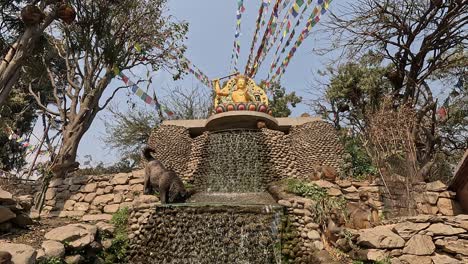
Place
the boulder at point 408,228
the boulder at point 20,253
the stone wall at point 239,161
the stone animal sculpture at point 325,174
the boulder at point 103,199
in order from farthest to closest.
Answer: the stone wall at point 239,161, the boulder at point 103,199, the stone animal sculpture at point 325,174, the boulder at point 408,228, the boulder at point 20,253

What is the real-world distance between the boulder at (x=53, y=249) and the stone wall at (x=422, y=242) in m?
5.45

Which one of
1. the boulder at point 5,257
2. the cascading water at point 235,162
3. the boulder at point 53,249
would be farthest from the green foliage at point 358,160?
the boulder at point 5,257

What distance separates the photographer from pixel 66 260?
6.29 metres

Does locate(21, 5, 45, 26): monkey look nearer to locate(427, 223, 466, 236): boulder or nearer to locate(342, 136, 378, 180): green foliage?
locate(427, 223, 466, 236): boulder

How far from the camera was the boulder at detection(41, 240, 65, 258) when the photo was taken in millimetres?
6021

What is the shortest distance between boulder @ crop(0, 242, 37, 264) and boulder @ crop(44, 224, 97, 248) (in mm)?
988

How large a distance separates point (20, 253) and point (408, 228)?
661 centimetres

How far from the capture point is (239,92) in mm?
15648

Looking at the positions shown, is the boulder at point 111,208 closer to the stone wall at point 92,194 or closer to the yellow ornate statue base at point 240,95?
the stone wall at point 92,194

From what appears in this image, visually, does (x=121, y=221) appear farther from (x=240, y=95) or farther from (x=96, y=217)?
(x=240, y=95)

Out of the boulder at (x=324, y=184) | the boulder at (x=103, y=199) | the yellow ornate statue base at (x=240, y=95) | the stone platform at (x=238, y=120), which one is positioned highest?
the yellow ornate statue base at (x=240, y=95)

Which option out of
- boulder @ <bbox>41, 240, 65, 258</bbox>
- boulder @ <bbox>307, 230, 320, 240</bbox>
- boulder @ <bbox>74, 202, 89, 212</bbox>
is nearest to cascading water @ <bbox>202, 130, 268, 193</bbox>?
boulder @ <bbox>74, 202, 89, 212</bbox>

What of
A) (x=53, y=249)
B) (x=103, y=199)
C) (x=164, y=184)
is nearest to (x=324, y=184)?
(x=164, y=184)

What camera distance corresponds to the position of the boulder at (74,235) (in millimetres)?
6562
